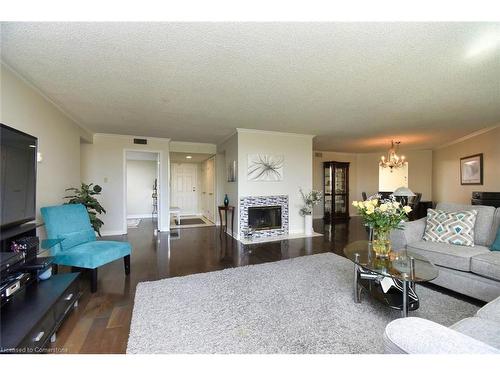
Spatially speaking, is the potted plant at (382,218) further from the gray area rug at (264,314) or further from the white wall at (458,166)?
the white wall at (458,166)

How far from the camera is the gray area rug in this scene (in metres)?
1.54

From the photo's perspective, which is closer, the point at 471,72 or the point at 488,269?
the point at 488,269

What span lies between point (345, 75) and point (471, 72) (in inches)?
52.6

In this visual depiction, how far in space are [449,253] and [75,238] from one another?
13.5ft

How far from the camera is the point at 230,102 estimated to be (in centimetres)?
313

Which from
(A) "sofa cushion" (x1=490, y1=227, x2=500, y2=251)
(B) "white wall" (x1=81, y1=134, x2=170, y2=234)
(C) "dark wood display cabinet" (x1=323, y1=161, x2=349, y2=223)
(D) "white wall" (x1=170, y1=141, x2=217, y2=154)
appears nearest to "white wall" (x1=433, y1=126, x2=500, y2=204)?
(C) "dark wood display cabinet" (x1=323, y1=161, x2=349, y2=223)

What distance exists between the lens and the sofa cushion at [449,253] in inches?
85.1

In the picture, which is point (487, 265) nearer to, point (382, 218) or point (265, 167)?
point (382, 218)

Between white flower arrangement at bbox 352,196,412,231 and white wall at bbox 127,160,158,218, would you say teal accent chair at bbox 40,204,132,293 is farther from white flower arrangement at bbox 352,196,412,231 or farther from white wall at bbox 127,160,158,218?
white wall at bbox 127,160,158,218

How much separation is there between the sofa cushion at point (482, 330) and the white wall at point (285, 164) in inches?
151

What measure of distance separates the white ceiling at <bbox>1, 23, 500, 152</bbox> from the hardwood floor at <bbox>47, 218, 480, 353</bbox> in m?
2.29

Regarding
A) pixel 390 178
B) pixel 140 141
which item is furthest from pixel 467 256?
pixel 390 178
